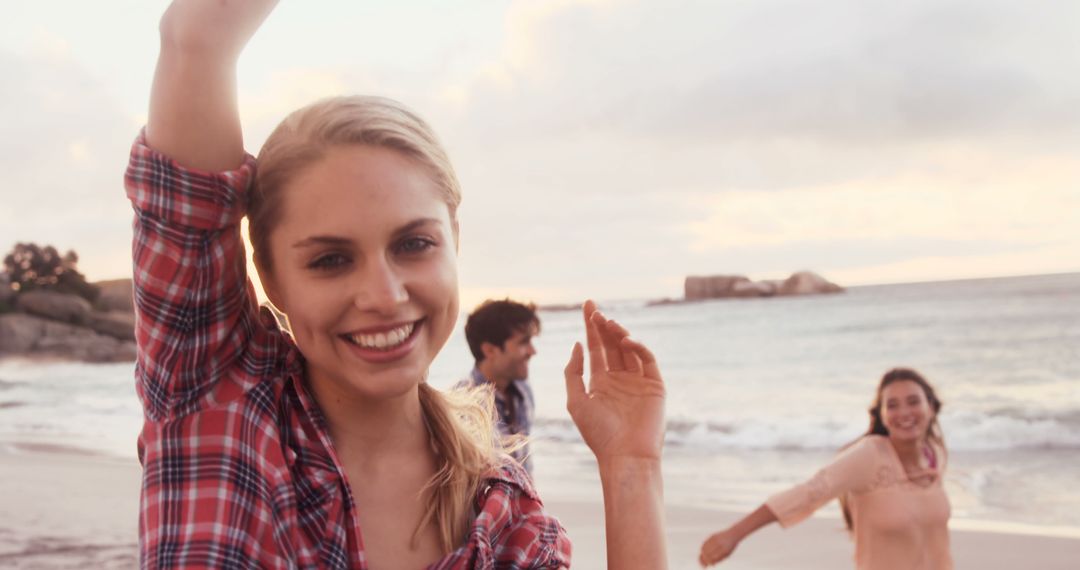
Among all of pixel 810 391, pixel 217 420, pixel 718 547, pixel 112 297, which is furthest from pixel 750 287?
pixel 217 420

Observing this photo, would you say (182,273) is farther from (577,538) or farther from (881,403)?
(577,538)

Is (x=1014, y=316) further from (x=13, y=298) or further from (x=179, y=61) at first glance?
(x=179, y=61)

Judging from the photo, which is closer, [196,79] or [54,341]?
[196,79]

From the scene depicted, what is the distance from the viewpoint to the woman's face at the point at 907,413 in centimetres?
589

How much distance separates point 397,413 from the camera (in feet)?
5.59

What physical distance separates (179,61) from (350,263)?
1.11 ft

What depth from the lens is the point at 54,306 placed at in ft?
81.2

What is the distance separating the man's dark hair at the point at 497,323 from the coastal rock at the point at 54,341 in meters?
19.1

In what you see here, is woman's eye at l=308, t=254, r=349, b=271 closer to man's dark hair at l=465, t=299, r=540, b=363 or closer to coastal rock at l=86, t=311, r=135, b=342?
man's dark hair at l=465, t=299, r=540, b=363

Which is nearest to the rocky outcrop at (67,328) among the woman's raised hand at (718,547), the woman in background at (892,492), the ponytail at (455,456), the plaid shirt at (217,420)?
the woman in background at (892,492)

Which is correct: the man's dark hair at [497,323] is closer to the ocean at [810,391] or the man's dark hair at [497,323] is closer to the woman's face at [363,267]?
the ocean at [810,391]

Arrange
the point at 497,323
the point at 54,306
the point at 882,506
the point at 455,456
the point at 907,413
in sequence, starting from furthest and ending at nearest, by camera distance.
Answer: the point at 54,306 → the point at 497,323 → the point at 907,413 → the point at 882,506 → the point at 455,456

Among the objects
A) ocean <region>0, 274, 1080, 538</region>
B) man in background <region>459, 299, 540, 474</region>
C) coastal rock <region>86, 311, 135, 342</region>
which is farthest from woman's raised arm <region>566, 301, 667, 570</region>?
coastal rock <region>86, 311, 135, 342</region>

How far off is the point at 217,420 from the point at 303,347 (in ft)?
0.52
